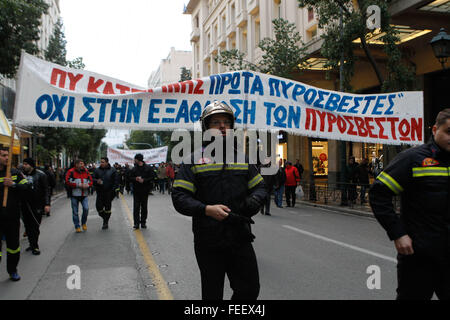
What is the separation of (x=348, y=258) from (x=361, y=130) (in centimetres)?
213

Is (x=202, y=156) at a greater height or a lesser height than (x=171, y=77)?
lesser

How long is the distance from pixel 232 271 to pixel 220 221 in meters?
0.40

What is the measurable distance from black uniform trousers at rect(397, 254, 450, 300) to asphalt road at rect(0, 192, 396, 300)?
1.93 m

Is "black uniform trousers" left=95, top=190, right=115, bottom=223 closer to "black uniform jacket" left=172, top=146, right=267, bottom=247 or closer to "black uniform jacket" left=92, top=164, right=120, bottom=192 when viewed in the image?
"black uniform jacket" left=92, top=164, right=120, bottom=192

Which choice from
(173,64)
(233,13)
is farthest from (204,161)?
(173,64)

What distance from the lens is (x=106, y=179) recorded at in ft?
36.2

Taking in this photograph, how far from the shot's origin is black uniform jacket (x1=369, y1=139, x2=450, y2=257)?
279 cm

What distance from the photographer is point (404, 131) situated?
250 inches

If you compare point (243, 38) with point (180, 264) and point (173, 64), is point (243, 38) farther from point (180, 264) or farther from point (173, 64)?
point (173, 64)

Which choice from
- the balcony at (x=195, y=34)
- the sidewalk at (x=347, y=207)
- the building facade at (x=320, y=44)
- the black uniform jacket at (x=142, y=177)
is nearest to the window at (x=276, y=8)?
the building facade at (x=320, y=44)

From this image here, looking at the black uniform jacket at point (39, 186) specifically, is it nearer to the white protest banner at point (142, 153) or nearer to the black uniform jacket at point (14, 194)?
the black uniform jacket at point (14, 194)

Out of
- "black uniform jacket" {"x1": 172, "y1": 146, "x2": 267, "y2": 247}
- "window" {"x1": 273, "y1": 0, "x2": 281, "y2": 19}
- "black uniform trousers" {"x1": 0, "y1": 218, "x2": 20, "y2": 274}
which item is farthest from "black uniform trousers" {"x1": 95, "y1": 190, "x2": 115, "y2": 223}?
"window" {"x1": 273, "y1": 0, "x2": 281, "y2": 19}
